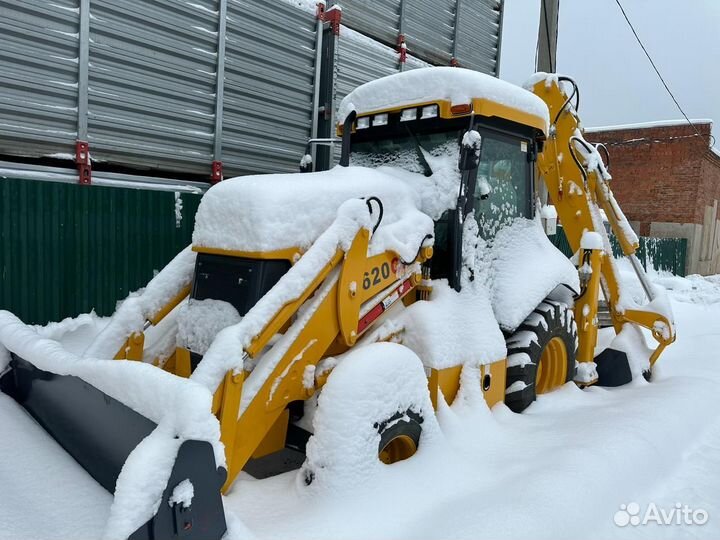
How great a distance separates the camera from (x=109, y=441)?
2.34 m

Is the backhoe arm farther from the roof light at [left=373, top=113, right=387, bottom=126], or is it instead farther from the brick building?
the brick building

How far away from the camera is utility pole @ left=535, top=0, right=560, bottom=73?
7.56 m

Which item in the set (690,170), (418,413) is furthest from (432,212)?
(690,170)

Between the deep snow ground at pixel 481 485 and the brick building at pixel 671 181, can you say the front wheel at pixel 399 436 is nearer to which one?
the deep snow ground at pixel 481 485

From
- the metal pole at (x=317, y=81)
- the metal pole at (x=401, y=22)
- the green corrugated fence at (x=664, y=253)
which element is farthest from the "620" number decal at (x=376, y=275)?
the green corrugated fence at (x=664, y=253)

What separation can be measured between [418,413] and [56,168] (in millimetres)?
4419

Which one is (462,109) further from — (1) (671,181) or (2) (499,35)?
(1) (671,181)

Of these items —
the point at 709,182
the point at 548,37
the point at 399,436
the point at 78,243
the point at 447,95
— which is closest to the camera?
the point at 399,436

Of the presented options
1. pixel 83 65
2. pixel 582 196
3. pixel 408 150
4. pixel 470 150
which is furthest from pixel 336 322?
pixel 83 65

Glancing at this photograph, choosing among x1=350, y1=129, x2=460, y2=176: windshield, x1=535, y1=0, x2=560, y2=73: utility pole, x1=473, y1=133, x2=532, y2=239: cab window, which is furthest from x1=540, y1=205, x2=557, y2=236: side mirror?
x1=535, y1=0, x2=560, y2=73: utility pole

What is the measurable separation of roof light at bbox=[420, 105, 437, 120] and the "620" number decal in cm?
111

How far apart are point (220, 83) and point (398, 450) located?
4.76 meters

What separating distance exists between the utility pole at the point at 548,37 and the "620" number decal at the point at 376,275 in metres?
5.68

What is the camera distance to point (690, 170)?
18.8m
